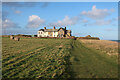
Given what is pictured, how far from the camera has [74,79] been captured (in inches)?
230

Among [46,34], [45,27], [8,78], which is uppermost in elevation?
[45,27]

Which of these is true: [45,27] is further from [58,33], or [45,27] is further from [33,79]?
[33,79]

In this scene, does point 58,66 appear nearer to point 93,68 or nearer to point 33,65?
point 33,65

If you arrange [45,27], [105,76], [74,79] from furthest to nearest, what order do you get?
1. [45,27]
2. [105,76]
3. [74,79]

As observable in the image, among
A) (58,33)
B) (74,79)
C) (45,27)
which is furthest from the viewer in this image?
(45,27)

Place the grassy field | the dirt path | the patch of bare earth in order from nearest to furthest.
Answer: the dirt path → the grassy field → the patch of bare earth

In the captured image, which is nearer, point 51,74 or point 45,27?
point 51,74

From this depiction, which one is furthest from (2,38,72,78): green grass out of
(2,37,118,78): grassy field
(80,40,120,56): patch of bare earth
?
(80,40,120,56): patch of bare earth

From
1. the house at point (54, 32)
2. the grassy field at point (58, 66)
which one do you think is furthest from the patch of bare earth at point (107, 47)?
the house at point (54, 32)

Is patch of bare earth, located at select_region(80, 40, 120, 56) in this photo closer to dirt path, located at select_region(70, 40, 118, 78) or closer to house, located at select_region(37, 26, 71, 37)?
dirt path, located at select_region(70, 40, 118, 78)

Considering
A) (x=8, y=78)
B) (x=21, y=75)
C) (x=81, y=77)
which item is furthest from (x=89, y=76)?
(x=8, y=78)

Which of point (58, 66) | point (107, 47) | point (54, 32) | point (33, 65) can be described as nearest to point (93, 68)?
point (58, 66)

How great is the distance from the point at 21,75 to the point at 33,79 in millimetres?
1019

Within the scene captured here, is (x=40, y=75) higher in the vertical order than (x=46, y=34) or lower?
lower
